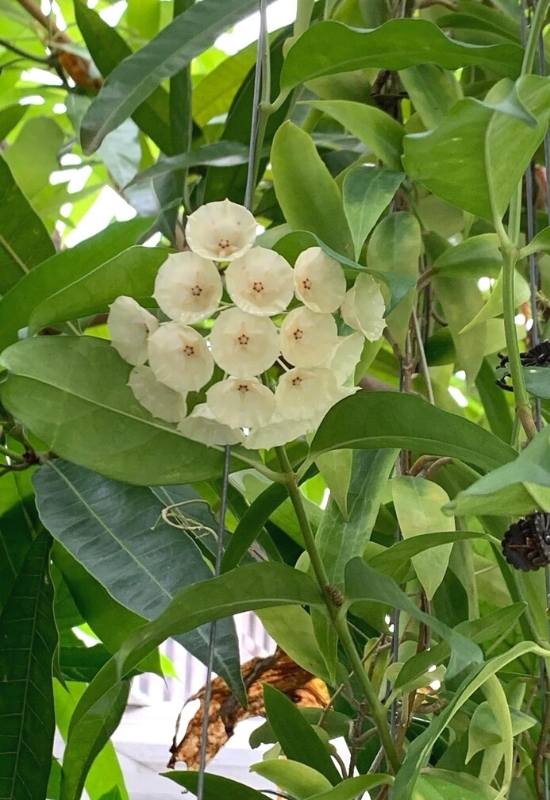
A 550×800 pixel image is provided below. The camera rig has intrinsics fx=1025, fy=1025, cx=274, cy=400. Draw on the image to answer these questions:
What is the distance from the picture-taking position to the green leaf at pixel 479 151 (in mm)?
435

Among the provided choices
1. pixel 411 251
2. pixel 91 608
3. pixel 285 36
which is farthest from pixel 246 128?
pixel 91 608

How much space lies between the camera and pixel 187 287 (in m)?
0.45

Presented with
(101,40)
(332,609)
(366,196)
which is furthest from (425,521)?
(101,40)

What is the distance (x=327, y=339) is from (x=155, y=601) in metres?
0.20

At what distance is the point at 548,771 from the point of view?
2.02 feet

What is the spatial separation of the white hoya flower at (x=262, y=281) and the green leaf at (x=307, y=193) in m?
0.10

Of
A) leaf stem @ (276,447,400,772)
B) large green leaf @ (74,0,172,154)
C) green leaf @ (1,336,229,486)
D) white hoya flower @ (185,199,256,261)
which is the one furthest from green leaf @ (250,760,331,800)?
large green leaf @ (74,0,172,154)

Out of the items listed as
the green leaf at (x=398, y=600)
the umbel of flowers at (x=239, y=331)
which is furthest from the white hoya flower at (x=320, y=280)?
the green leaf at (x=398, y=600)

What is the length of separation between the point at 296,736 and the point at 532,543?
0.24 m

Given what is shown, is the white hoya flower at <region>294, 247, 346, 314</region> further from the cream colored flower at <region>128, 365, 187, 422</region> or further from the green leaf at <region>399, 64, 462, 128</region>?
the green leaf at <region>399, 64, 462, 128</region>

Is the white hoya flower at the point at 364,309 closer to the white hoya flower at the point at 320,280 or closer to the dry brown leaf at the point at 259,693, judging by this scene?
the white hoya flower at the point at 320,280

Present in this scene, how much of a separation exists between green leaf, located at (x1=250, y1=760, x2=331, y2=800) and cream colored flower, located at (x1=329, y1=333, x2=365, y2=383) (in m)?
0.20

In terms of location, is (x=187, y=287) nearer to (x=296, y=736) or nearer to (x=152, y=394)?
(x=152, y=394)

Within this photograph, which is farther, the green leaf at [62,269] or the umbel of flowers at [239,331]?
the green leaf at [62,269]
